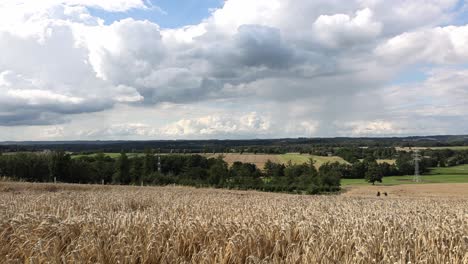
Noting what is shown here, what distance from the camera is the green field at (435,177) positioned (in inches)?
3465

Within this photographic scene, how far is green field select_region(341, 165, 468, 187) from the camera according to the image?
289 ft

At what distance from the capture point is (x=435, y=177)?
95188 mm

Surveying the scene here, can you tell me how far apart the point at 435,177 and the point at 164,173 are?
205 feet

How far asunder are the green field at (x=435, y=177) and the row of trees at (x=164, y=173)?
842 centimetres

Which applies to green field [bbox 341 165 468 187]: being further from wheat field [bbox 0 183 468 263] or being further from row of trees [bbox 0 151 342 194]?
wheat field [bbox 0 183 468 263]

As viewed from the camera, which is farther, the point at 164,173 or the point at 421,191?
the point at 164,173

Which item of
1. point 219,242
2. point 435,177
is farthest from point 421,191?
point 219,242

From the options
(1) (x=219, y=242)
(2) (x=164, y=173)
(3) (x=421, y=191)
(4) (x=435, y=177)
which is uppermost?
(1) (x=219, y=242)

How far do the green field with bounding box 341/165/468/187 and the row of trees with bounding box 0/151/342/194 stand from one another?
8.42m

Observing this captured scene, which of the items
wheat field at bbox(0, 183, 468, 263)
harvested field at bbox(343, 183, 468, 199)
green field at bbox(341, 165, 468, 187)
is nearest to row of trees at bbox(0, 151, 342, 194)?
Result: green field at bbox(341, 165, 468, 187)

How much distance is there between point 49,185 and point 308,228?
89.2ft

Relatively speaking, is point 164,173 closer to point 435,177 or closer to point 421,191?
point 421,191

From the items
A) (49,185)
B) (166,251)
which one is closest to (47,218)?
(166,251)

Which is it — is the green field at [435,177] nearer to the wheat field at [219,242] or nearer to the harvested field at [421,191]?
the harvested field at [421,191]
